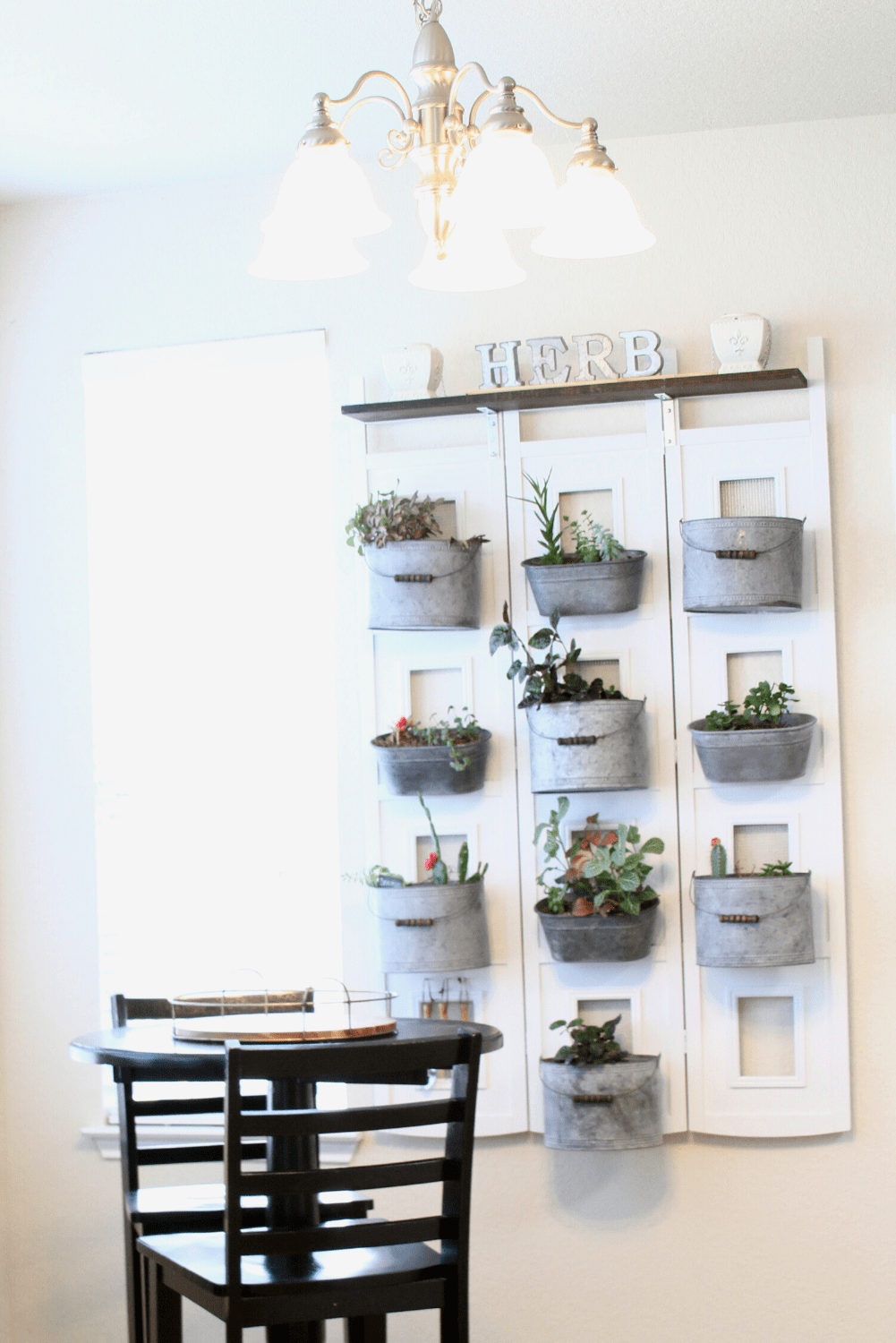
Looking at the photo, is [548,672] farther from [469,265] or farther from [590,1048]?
[469,265]

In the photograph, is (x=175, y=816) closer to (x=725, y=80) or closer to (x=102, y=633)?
(x=102, y=633)

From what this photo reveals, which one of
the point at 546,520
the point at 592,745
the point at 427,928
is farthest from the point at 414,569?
the point at 427,928

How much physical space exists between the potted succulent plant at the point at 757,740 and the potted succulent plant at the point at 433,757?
49 centimetres

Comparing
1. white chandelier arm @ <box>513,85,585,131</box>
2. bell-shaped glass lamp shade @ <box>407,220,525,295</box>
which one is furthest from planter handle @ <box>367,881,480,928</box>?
white chandelier arm @ <box>513,85,585,131</box>

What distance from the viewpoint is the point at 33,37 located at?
8.73 ft

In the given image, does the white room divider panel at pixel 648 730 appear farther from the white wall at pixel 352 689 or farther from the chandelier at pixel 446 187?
the chandelier at pixel 446 187

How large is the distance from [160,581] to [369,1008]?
1218 millimetres

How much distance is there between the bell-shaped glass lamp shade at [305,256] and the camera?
5.79 feet

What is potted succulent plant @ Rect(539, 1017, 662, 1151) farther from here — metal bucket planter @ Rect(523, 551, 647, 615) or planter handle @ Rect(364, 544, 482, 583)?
planter handle @ Rect(364, 544, 482, 583)

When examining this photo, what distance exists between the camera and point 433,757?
10.1 ft

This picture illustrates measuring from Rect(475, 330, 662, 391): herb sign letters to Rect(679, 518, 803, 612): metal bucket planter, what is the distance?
0.42m

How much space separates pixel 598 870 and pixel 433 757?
17.2 inches

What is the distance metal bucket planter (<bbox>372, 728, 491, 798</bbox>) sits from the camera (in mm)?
3070

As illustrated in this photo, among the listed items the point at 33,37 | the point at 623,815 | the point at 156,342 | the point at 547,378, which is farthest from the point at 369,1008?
the point at 33,37
